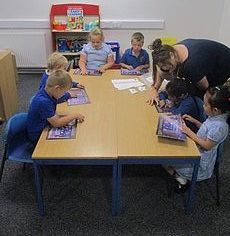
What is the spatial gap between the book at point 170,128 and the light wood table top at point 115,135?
0.12 feet

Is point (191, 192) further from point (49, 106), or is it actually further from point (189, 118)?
point (49, 106)

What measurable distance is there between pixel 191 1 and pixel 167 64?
2710 mm

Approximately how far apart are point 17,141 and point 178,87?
1320mm

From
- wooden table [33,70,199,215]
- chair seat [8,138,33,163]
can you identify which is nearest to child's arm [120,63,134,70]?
wooden table [33,70,199,215]

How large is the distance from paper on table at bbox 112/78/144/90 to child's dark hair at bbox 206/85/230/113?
3.33 feet

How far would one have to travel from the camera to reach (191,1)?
4383 millimetres

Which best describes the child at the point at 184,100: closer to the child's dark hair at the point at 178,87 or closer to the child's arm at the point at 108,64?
the child's dark hair at the point at 178,87

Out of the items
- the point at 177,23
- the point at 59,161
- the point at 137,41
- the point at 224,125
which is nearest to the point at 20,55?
the point at 137,41

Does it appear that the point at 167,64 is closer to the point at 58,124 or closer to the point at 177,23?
the point at 58,124

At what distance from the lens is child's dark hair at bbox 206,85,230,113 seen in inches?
75.2

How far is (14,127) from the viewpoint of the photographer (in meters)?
2.15

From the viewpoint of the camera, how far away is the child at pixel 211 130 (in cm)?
191

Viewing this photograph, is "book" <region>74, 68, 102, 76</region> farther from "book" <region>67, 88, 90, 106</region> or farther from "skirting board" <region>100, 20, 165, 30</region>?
"skirting board" <region>100, 20, 165, 30</region>

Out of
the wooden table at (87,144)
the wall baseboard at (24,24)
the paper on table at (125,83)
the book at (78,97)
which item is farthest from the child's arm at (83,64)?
the wall baseboard at (24,24)
